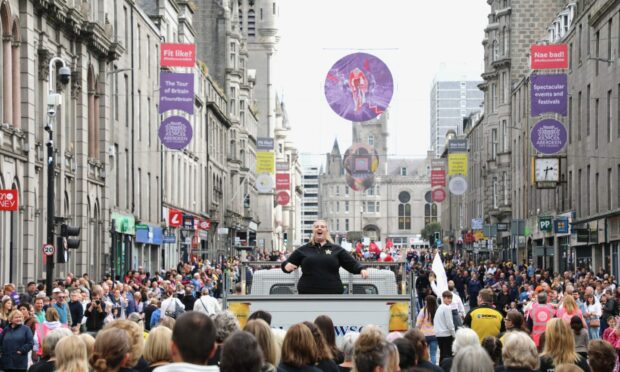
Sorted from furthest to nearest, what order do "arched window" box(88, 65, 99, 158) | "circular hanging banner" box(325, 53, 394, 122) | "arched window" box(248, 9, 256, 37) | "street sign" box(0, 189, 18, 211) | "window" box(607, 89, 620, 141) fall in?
"arched window" box(248, 9, 256, 37)
"circular hanging banner" box(325, 53, 394, 122)
"window" box(607, 89, 620, 141)
"arched window" box(88, 65, 99, 158)
"street sign" box(0, 189, 18, 211)

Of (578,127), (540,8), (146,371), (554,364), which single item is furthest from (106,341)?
(540,8)

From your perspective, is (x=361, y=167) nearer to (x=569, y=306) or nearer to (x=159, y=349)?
(x=569, y=306)

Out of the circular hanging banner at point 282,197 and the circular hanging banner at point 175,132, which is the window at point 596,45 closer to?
the circular hanging banner at point 175,132

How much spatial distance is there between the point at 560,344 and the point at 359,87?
122 feet

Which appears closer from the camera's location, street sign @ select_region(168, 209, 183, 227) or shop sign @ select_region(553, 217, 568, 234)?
shop sign @ select_region(553, 217, 568, 234)

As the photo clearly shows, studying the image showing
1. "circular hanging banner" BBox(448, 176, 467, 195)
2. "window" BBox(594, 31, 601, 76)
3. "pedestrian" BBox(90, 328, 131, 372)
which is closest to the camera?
"pedestrian" BBox(90, 328, 131, 372)

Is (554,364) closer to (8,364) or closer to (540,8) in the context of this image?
(8,364)

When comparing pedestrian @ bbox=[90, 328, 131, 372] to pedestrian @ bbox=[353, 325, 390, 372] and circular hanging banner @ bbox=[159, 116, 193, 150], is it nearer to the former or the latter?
pedestrian @ bbox=[353, 325, 390, 372]

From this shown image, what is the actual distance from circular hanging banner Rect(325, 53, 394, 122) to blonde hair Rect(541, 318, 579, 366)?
3608 cm

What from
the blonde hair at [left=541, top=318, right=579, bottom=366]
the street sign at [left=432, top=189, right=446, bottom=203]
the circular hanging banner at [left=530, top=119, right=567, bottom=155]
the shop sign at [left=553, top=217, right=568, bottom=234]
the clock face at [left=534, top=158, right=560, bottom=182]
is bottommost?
the blonde hair at [left=541, top=318, right=579, bottom=366]

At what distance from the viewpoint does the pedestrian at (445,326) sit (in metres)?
20.8

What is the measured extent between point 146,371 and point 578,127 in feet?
152

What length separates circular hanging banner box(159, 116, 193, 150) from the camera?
45.1m

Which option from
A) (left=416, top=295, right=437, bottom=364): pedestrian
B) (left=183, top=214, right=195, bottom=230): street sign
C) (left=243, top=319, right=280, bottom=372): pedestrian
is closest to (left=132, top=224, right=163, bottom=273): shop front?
(left=183, top=214, right=195, bottom=230): street sign
